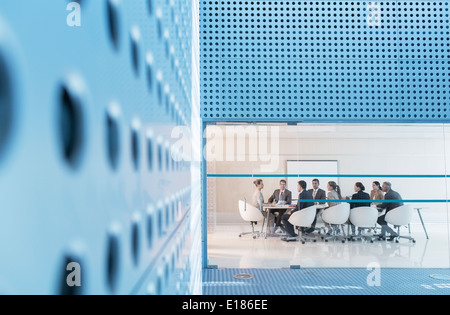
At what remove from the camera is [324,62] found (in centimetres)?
544

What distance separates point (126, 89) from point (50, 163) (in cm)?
13

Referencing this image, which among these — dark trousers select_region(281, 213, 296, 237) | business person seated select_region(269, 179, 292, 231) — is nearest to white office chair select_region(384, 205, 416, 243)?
dark trousers select_region(281, 213, 296, 237)

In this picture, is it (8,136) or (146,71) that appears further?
(146,71)

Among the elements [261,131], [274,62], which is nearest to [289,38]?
[274,62]

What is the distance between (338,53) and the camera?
5.46m

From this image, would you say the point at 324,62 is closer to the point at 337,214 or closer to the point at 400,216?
the point at 337,214

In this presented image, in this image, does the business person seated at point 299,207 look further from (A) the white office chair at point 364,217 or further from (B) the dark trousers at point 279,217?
(A) the white office chair at point 364,217

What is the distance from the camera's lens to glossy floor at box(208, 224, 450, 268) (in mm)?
5699

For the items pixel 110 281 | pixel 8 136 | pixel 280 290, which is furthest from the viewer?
pixel 280 290

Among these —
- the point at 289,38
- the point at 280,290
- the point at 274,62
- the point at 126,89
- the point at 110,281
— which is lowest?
the point at 280,290

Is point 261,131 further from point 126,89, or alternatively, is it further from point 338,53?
point 126,89

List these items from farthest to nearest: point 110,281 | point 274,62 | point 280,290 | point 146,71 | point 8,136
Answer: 1. point 274,62
2. point 280,290
3. point 146,71
4. point 110,281
5. point 8,136

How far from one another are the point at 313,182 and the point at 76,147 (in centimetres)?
566

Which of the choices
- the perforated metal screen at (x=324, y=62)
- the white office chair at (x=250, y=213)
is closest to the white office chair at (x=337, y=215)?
the white office chair at (x=250, y=213)
